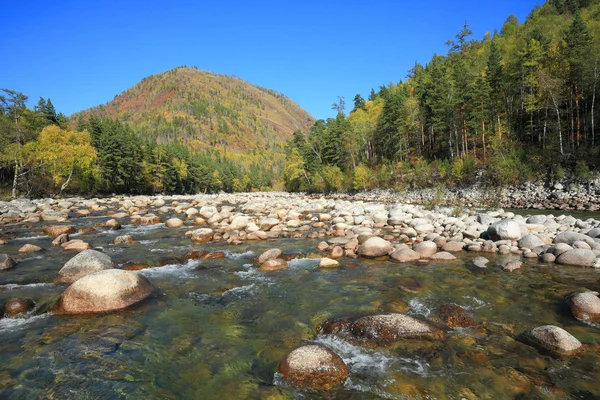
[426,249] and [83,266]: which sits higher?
[83,266]

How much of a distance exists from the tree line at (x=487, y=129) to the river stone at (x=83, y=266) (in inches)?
1399

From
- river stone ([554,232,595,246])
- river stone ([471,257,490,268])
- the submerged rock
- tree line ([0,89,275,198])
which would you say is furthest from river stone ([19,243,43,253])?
tree line ([0,89,275,198])

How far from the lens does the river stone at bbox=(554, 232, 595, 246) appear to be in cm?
1013

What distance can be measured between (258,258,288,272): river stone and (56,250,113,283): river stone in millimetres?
4253

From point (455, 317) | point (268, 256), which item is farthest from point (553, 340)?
point (268, 256)

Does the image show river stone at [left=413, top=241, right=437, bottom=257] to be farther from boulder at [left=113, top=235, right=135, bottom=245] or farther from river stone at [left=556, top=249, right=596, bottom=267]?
boulder at [left=113, top=235, right=135, bottom=245]

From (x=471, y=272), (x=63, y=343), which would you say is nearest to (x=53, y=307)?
(x=63, y=343)

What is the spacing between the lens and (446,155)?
46.6 meters

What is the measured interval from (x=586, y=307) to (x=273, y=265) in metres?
7.20

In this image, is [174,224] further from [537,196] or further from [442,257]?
[537,196]

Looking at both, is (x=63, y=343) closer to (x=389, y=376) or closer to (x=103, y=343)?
(x=103, y=343)

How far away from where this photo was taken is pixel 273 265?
30.5 feet

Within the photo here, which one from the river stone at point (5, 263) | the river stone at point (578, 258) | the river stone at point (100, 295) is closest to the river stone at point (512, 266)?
the river stone at point (578, 258)

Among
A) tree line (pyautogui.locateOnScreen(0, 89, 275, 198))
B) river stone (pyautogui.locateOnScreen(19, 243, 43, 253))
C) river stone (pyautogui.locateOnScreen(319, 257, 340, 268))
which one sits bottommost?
river stone (pyautogui.locateOnScreen(319, 257, 340, 268))
